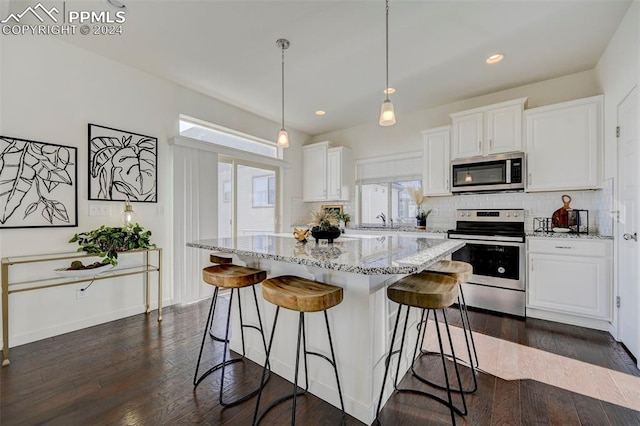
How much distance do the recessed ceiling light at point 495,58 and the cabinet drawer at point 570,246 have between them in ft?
6.37

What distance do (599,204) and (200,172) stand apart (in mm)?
4685

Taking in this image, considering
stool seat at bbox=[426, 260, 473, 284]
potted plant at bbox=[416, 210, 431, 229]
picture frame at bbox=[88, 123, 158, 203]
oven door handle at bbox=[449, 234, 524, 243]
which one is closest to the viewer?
stool seat at bbox=[426, 260, 473, 284]

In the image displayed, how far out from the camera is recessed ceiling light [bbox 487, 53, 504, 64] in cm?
286

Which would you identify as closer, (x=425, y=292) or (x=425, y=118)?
(x=425, y=292)

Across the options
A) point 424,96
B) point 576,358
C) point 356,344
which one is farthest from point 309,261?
point 424,96

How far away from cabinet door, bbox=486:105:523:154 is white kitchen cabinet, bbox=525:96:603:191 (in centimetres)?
9

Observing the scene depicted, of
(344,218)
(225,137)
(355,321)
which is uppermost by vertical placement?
(225,137)

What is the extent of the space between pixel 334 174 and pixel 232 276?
3.41 m

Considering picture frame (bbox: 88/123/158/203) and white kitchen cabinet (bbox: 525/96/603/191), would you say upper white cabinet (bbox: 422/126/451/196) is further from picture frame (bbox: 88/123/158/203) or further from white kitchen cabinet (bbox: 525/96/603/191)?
picture frame (bbox: 88/123/158/203)

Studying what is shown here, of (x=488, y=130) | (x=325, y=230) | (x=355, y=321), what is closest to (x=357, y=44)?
(x=325, y=230)

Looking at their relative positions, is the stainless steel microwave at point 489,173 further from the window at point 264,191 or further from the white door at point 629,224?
the window at point 264,191

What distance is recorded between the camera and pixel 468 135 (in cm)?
361

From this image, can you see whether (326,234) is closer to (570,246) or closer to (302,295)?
(302,295)

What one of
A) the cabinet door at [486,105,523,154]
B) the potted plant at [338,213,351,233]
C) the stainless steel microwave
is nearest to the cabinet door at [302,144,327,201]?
the potted plant at [338,213,351,233]
